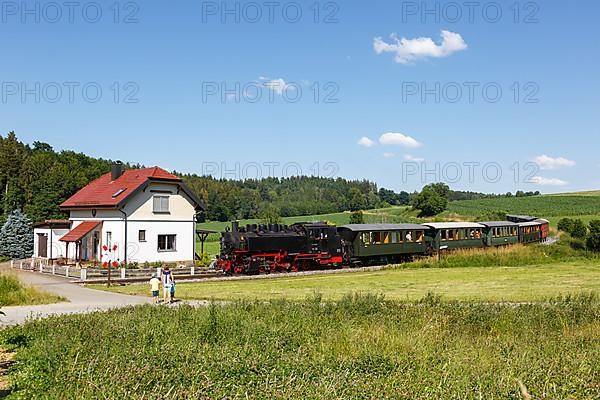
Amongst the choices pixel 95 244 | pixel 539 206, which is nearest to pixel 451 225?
pixel 95 244

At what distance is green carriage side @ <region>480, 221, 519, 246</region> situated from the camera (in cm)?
4894

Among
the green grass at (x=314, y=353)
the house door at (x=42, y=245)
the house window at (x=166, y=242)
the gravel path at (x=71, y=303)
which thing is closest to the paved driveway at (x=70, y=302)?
the gravel path at (x=71, y=303)

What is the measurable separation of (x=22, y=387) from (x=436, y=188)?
279ft

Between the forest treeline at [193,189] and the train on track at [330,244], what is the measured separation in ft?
105

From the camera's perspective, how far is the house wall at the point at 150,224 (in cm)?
3872

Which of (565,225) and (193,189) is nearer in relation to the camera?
(565,225)

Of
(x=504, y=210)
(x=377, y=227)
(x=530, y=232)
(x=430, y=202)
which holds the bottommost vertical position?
(x=530, y=232)

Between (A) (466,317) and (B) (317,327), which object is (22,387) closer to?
(B) (317,327)

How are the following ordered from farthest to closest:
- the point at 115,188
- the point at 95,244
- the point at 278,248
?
the point at 115,188 → the point at 95,244 → the point at 278,248

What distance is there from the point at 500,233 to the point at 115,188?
105ft

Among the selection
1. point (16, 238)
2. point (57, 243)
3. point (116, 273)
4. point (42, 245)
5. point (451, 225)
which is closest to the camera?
point (116, 273)

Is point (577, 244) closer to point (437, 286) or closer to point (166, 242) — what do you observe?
point (437, 286)

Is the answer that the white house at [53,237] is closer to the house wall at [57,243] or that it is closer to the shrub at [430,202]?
the house wall at [57,243]

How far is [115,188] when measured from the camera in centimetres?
4169
